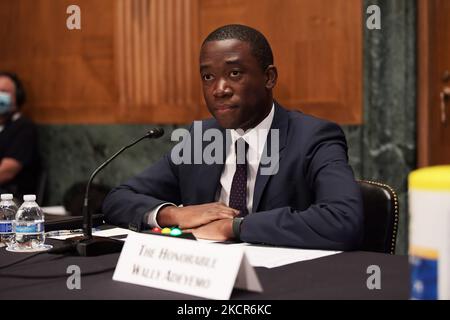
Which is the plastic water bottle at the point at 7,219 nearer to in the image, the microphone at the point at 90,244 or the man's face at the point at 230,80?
the microphone at the point at 90,244

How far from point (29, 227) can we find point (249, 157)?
809 mm

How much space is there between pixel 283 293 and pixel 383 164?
2.41m

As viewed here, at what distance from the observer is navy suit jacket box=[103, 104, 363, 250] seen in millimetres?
1876

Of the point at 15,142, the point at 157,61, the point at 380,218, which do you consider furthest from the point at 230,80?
the point at 15,142

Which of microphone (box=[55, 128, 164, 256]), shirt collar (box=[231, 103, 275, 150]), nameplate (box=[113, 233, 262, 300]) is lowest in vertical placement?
microphone (box=[55, 128, 164, 256])

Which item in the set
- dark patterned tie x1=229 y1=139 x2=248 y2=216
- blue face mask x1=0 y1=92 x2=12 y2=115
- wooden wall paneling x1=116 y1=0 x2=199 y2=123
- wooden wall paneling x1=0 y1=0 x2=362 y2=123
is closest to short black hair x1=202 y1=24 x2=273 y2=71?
dark patterned tie x1=229 y1=139 x2=248 y2=216

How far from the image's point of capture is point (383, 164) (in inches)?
142

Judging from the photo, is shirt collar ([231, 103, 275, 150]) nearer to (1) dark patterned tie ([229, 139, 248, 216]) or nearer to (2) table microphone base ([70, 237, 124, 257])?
(1) dark patterned tie ([229, 139, 248, 216])

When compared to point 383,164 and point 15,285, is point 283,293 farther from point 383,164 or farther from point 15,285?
point 383,164

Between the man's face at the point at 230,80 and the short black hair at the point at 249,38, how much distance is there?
2cm

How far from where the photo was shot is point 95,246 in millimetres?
1754

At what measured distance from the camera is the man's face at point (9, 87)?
5.12 meters

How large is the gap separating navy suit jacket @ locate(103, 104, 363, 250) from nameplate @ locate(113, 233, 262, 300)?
53 cm
